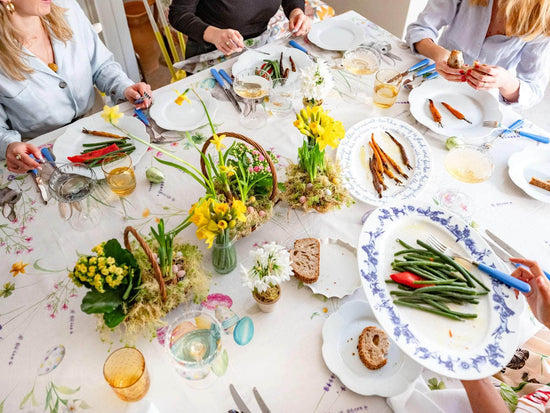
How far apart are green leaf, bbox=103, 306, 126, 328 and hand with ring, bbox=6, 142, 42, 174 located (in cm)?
61

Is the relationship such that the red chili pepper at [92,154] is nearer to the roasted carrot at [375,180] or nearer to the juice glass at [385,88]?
the roasted carrot at [375,180]

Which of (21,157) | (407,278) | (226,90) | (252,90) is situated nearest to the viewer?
(407,278)

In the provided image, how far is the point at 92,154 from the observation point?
4.01ft

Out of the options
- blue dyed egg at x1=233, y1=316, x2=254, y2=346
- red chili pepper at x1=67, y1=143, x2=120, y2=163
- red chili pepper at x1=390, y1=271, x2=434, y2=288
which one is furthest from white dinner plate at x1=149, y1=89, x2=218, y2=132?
red chili pepper at x1=390, y1=271, x2=434, y2=288

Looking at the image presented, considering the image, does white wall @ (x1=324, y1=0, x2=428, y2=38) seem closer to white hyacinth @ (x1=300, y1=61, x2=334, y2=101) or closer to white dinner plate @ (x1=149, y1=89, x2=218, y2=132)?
white hyacinth @ (x1=300, y1=61, x2=334, y2=101)

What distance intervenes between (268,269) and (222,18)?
62.0 inches

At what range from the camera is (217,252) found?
3.26 ft

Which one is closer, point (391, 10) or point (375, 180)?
point (375, 180)

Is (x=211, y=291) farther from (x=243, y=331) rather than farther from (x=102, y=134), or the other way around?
(x=102, y=134)

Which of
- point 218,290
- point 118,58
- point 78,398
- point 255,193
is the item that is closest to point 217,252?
point 218,290

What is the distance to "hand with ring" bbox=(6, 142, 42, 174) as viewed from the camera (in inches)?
46.2

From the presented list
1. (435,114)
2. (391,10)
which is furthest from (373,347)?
(391,10)

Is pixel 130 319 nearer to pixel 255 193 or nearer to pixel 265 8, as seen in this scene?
pixel 255 193

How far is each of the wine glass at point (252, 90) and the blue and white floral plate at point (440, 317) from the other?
1.95 ft
